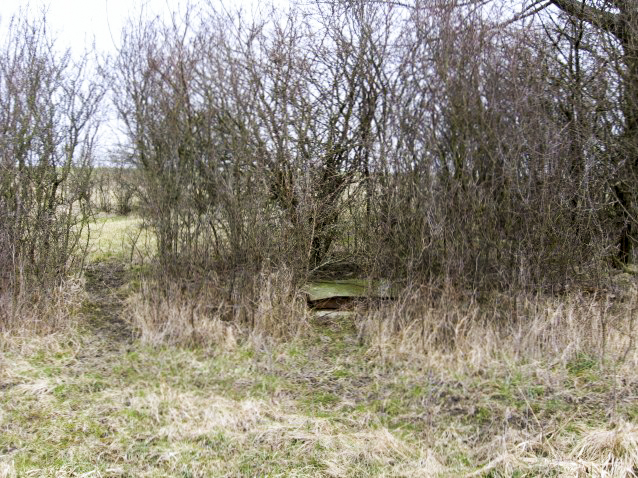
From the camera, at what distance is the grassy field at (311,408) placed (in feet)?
12.7

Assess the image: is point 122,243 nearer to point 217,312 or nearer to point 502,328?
point 217,312

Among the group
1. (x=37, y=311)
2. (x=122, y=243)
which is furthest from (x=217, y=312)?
(x=122, y=243)

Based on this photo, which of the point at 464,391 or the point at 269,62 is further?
the point at 269,62

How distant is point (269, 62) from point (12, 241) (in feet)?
10.6

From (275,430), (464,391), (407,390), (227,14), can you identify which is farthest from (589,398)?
(227,14)

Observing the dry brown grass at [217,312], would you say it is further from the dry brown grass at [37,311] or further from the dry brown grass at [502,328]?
the dry brown grass at [502,328]

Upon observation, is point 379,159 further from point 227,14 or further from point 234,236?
point 227,14

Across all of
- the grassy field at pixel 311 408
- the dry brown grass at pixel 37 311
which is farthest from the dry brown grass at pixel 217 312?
the dry brown grass at pixel 37 311

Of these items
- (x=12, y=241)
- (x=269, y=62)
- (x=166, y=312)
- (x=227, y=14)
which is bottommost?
(x=166, y=312)

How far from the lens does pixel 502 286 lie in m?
6.02

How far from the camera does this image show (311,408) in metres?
4.63

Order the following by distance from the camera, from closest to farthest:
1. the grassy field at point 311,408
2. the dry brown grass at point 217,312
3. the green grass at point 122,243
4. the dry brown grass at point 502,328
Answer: the grassy field at point 311,408 < the dry brown grass at point 502,328 < the dry brown grass at point 217,312 < the green grass at point 122,243

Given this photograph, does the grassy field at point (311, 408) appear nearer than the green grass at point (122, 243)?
Yes

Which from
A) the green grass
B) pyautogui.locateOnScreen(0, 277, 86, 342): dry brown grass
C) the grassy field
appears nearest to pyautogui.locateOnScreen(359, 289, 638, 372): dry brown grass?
the grassy field
